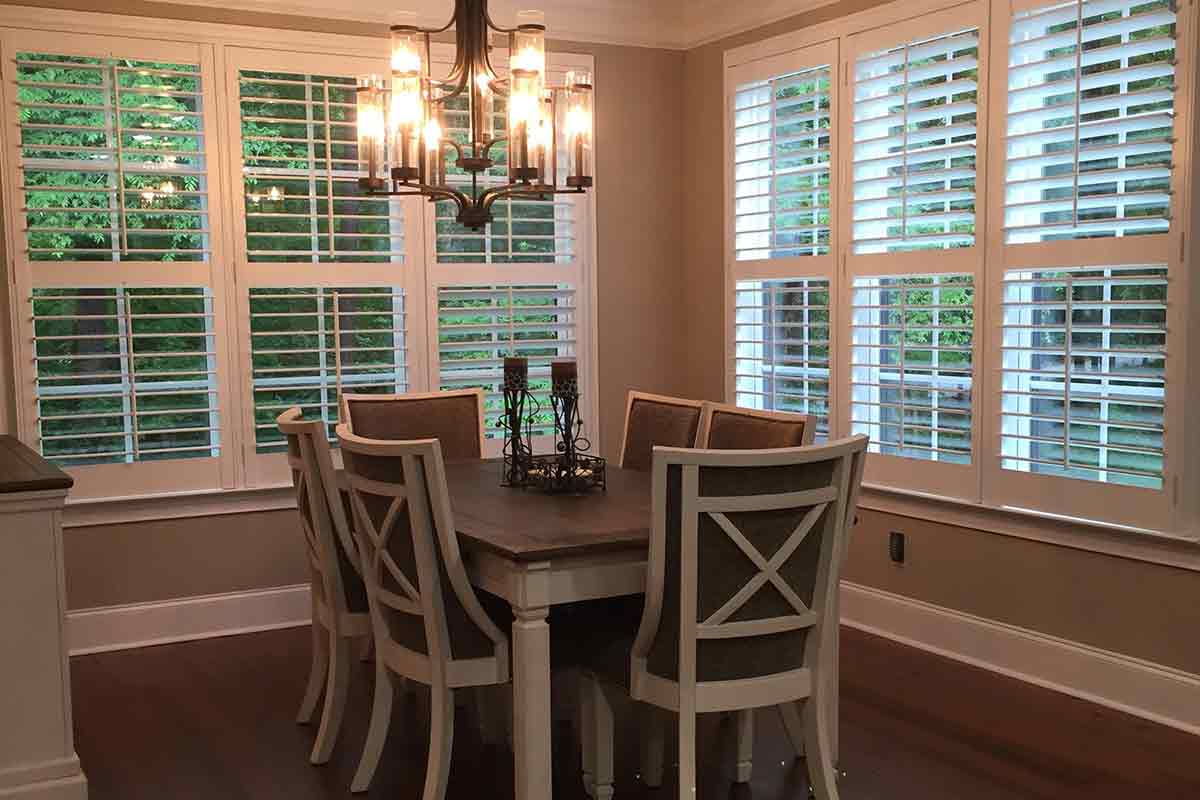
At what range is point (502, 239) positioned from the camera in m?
5.27

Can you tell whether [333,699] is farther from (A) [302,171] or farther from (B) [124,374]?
(A) [302,171]

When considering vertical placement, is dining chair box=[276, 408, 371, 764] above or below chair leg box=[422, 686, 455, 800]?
above

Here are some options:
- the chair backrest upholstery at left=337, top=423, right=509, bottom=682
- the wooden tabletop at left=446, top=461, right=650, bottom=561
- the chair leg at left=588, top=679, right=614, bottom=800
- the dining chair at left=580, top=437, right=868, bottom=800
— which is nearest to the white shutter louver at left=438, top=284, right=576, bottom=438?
the wooden tabletop at left=446, top=461, right=650, bottom=561

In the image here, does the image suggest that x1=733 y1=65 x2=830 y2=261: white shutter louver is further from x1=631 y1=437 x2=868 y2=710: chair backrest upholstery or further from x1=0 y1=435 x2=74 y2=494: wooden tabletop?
x1=0 y1=435 x2=74 y2=494: wooden tabletop

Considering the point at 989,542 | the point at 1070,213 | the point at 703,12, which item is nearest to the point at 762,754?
the point at 989,542

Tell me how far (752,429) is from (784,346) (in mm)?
1638

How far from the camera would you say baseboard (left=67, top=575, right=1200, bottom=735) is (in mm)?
3658

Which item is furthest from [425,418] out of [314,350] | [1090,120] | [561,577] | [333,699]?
[1090,120]

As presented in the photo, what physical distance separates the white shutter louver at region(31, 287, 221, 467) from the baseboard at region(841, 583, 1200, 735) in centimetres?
276

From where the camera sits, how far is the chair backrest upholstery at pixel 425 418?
4309mm

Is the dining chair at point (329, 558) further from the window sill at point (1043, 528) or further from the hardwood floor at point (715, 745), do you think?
the window sill at point (1043, 528)

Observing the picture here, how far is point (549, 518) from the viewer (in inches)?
122

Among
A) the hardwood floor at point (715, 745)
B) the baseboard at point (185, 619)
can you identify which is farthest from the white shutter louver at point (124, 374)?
the hardwood floor at point (715, 745)

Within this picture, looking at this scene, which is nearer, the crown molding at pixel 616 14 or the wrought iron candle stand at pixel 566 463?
the wrought iron candle stand at pixel 566 463
